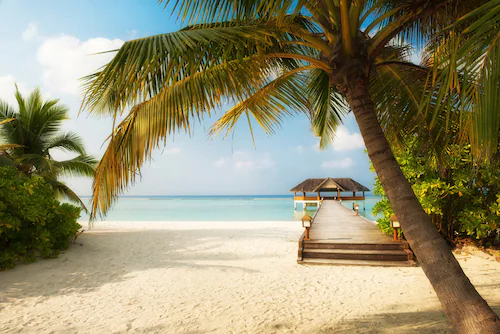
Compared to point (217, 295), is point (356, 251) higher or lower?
higher

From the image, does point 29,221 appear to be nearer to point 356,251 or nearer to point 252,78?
point 252,78

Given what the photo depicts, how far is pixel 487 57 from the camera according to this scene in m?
1.78

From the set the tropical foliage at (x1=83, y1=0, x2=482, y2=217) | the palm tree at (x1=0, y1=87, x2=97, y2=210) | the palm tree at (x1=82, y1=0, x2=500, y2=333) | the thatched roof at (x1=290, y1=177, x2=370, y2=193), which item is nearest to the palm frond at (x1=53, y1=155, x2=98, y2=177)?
the palm tree at (x1=0, y1=87, x2=97, y2=210)

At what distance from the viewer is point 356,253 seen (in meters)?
6.90

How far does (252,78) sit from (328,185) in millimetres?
24912

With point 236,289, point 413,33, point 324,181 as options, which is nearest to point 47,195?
point 236,289

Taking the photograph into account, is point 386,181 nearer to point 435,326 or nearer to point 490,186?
point 435,326

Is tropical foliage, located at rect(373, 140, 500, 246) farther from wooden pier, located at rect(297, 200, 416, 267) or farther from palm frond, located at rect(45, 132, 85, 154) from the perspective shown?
palm frond, located at rect(45, 132, 85, 154)

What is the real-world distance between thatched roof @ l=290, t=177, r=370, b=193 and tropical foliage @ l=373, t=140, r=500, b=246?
19.4 metres

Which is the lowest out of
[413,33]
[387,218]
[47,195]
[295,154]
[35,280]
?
[35,280]

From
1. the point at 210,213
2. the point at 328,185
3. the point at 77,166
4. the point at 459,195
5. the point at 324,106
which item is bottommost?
the point at 210,213

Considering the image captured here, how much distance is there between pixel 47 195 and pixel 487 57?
8610mm

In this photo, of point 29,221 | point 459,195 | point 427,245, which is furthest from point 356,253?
point 29,221

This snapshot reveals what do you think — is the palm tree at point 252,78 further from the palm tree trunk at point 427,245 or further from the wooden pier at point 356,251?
the wooden pier at point 356,251
